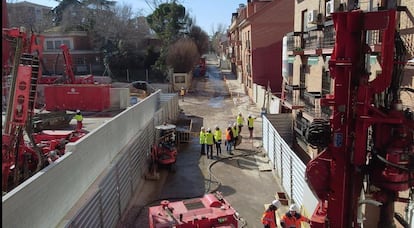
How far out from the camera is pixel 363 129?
503 cm

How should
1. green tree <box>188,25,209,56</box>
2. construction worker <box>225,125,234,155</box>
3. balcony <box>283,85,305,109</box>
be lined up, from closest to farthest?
balcony <box>283,85,305,109</box> → construction worker <box>225,125,234,155</box> → green tree <box>188,25,209,56</box>

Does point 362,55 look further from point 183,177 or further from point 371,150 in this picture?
point 183,177

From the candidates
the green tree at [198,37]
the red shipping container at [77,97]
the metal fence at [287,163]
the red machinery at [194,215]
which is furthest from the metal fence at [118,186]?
the green tree at [198,37]

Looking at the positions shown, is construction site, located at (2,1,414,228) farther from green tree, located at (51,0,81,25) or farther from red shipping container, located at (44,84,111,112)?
green tree, located at (51,0,81,25)

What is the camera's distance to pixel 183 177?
14.3 meters

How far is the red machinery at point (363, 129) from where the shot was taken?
Answer: 4.89m

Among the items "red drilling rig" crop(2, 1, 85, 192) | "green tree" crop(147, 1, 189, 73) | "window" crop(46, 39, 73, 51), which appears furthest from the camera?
"green tree" crop(147, 1, 189, 73)

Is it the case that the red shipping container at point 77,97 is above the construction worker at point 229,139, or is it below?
above

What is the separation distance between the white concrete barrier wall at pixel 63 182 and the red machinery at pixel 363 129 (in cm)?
441

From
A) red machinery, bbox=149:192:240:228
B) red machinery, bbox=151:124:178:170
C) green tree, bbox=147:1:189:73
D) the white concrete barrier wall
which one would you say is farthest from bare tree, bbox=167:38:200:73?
red machinery, bbox=149:192:240:228

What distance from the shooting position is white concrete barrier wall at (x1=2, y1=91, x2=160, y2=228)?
5.75 meters

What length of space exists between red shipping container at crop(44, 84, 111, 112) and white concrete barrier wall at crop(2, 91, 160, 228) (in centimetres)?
1531

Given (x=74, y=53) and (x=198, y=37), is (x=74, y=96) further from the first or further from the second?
(x=198, y=37)

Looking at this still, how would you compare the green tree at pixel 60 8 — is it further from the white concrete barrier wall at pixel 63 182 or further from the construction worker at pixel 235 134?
the white concrete barrier wall at pixel 63 182
